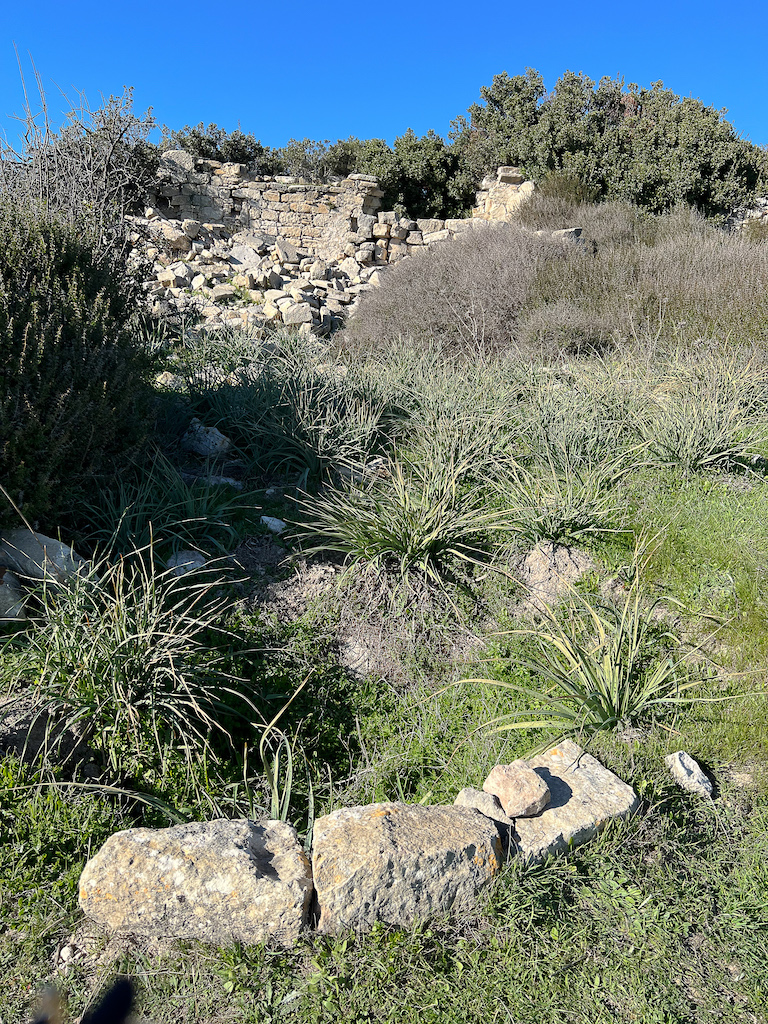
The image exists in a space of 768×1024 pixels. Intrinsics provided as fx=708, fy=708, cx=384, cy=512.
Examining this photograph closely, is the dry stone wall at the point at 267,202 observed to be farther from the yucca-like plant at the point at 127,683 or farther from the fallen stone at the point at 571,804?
the fallen stone at the point at 571,804

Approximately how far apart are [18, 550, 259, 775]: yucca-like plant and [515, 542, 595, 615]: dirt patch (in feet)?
5.89

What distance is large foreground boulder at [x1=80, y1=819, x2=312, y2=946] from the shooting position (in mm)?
2211

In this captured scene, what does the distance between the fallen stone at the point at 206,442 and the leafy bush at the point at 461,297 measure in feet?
11.9

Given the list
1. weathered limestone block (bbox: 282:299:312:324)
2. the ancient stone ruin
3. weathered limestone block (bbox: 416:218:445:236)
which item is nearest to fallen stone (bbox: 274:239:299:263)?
the ancient stone ruin

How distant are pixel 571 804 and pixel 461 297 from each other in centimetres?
743

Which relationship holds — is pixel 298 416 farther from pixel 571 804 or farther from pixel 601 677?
pixel 571 804

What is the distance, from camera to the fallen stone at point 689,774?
2.96 metres

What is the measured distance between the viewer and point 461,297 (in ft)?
29.7

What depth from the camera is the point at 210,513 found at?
452 cm

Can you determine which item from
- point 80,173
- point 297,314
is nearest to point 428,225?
point 297,314

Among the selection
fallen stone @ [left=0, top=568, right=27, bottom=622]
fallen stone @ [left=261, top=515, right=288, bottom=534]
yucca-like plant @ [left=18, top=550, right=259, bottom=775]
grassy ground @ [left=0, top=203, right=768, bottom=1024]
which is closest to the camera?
grassy ground @ [left=0, top=203, right=768, bottom=1024]

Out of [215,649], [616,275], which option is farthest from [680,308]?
[215,649]

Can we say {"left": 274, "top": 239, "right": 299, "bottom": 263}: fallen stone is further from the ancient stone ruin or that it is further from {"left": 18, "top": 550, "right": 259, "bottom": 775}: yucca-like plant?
{"left": 18, "top": 550, "right": 259, "bottom": 775}: yucca-like plant

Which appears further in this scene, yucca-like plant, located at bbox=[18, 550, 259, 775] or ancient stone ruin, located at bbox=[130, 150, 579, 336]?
ancient stone ruin, located at bbox=[130, 150, 579, 336]
